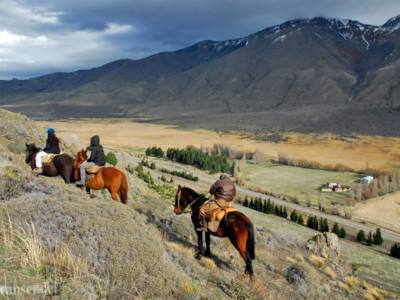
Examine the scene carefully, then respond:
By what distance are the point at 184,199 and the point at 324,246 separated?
13.3 m

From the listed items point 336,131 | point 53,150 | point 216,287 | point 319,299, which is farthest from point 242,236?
point 336,131

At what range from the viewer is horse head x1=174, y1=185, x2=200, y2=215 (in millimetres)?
14109

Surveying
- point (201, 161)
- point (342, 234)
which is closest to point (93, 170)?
point (342, 234)

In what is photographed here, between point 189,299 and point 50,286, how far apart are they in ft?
8.72

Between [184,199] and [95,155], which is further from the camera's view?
[95,155]

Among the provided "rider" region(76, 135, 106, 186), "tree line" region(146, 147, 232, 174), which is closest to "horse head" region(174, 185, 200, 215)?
"rider" region(76, 135, 106, 186)

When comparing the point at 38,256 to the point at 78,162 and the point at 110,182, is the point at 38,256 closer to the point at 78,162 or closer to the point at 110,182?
the point at 110,182

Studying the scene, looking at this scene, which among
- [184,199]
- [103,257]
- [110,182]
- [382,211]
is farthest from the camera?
[382,211]

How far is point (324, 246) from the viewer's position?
2469cm

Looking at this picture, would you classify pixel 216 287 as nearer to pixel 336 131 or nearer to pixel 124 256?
pixel 124 256

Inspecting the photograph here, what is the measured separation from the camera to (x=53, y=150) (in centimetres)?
1844

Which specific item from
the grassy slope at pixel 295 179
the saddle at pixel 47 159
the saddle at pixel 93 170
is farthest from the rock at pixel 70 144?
the grassy slope at pixel 295 179

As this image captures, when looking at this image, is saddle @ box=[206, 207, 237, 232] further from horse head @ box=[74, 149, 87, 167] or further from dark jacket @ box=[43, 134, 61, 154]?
dark jacket @ box=[43, 134, 61, 154]

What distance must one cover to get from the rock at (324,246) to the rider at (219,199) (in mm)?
12925
